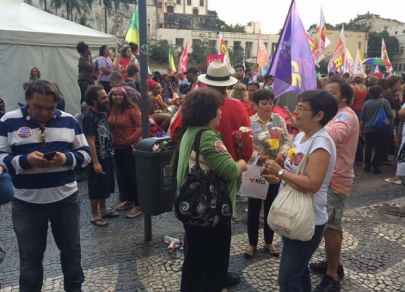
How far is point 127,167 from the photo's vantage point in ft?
16.3

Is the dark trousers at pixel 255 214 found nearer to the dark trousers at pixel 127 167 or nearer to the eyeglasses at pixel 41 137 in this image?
the dark trousers at pixel 127 167

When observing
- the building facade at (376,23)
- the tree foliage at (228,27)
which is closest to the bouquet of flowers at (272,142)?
the tree foliage at (228,27)

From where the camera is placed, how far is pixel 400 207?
541cm

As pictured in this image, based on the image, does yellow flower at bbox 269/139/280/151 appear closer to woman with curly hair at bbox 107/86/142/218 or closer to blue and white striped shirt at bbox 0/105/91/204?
blue and white striped shirt at bbox 0/105/91/204

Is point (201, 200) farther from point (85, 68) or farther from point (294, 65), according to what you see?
point (85, 68)

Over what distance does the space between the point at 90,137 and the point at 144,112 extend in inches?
35.9

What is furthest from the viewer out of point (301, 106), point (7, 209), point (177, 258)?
point (7, 209)

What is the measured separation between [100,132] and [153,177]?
125 centimetres

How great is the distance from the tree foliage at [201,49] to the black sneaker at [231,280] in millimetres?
51732

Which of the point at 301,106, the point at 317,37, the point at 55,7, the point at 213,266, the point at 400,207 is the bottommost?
the point at 400,207

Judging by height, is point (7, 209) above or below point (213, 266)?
below

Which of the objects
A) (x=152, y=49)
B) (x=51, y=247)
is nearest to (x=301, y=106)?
(x=51, y=247)

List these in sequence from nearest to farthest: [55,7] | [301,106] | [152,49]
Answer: [301,106] < [55,7] < [152,49]

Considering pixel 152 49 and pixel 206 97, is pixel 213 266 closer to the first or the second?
pixel 206 97
